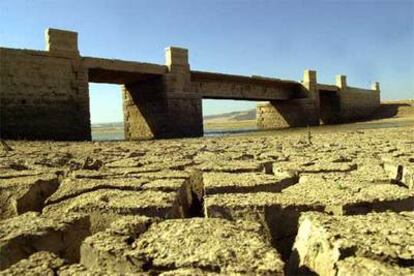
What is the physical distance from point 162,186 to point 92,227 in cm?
60

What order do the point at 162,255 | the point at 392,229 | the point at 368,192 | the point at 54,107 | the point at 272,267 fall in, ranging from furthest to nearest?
the point at 54,107, the point at 368,192, the point at 392,229, the point at 162,255, the point at 272,267

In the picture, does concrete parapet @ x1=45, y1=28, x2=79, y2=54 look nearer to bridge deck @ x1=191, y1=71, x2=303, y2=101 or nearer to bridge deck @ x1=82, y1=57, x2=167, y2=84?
bridge deck @ x1=82, y1=57, x2=167, y2=84

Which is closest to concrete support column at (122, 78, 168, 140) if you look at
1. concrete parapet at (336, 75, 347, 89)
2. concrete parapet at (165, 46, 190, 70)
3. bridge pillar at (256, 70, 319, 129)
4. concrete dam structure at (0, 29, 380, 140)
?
concrete dam structure at (0, 29, 380, 140)

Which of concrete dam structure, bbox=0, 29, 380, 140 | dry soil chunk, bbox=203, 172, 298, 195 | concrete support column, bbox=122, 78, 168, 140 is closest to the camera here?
dry soil chunk, bbox=203, 172, 298, 195

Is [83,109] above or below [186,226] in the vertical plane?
above

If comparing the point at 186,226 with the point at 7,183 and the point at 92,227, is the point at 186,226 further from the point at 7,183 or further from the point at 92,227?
the point at 7,183

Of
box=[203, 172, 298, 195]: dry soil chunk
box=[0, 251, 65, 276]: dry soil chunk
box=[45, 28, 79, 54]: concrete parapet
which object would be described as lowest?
box=[0, 251, 65, 276]: dry soil chunk

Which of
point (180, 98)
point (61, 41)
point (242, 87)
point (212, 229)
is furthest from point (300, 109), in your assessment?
point (212, 229)

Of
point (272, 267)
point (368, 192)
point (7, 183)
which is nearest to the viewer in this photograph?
point (272, 267)

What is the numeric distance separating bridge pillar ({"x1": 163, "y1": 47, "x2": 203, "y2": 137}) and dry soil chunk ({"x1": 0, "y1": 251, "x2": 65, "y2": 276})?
54.0ft

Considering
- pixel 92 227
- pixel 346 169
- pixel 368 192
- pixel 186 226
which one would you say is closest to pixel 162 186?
pixel 92 227

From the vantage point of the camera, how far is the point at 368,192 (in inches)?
84.8

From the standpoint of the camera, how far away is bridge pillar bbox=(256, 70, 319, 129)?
27203 millimetres

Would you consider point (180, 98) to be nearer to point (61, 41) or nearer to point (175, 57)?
point (175, 57)
